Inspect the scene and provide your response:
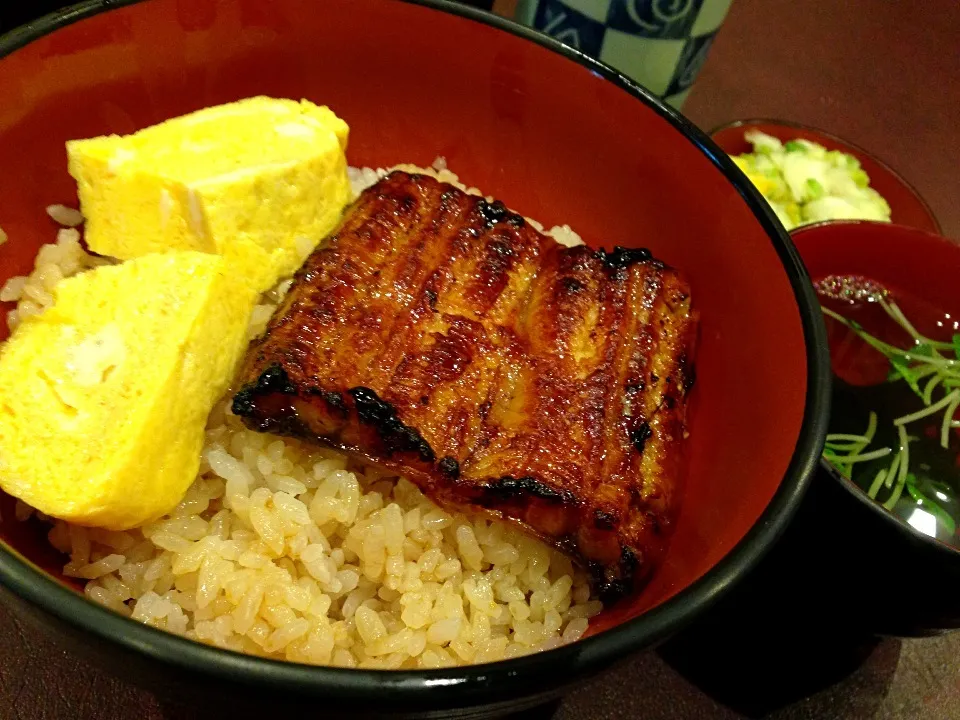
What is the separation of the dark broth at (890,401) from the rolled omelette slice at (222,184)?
1.53 m

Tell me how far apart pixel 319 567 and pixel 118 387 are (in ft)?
1.43

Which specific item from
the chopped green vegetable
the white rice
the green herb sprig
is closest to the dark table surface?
the chopped green vegetable

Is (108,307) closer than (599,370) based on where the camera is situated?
Yes

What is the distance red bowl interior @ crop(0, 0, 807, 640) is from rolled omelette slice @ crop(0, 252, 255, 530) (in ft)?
0.43

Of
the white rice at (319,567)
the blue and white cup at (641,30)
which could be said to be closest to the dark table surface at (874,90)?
the white rice at (319,567)

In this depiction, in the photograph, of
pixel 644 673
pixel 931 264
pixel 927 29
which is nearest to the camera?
pixel 644 673

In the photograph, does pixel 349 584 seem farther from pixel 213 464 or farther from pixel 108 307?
pixel 108 307

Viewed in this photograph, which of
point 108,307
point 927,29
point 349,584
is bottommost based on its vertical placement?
point 349,584

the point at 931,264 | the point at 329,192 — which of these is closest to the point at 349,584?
the point at 329,192

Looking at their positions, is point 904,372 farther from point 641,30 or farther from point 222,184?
point 222,184

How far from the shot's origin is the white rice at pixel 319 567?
1229mm

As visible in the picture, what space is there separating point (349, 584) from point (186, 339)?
1.62 ft

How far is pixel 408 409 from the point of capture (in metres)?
1.34

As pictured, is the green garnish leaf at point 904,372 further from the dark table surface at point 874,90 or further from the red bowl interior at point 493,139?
the red bowl interior at point 493,139
